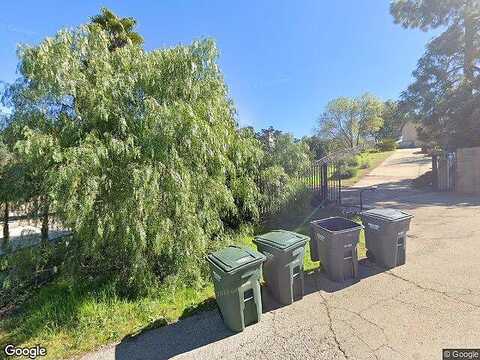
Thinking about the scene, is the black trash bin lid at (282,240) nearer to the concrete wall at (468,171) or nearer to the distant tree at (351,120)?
the concrete wall at (468,171)

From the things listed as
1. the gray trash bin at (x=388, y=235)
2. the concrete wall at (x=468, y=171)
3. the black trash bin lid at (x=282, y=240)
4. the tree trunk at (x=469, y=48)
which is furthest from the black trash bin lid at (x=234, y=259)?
the tree trunk at (x=469, y=48)

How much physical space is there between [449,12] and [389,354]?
1643cm

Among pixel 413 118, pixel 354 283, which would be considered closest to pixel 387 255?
pixel 354 283

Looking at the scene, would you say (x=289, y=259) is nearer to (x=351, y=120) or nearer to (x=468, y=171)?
Result: (x=468, y=171)

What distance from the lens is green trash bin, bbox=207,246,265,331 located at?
3148mm

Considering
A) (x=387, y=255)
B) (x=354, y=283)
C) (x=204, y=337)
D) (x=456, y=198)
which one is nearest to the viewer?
(x=204, y=337)

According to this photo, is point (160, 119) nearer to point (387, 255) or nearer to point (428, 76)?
point (387, 255)

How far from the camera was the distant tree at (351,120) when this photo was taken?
3947 centimetres

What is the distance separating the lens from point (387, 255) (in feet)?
15.1

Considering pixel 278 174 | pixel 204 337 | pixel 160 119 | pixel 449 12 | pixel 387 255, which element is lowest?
pixel 204 337

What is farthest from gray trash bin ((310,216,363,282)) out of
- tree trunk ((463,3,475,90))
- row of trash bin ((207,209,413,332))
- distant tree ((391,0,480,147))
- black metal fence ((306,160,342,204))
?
tree trunk ((463,3,475,90))

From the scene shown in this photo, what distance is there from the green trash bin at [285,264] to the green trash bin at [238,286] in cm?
46

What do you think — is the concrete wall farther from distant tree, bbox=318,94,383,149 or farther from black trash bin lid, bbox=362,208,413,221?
distant tree, bbox=318,94,383,149

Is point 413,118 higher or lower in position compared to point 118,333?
higher
